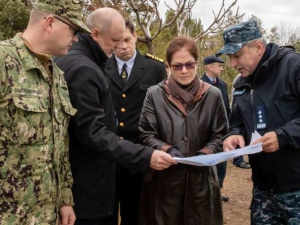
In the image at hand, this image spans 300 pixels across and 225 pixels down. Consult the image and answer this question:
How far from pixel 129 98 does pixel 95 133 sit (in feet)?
4.05

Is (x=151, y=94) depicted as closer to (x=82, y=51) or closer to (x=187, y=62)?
(x=187, y=62)

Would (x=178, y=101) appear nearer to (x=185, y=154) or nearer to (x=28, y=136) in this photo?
(x=185, y=154)

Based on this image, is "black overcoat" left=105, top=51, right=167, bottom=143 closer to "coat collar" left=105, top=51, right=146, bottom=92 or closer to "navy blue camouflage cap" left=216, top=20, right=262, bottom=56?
"coat collar" left=105, top=51, right=146, bottom=92

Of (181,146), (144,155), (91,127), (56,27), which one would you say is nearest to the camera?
(56,27)

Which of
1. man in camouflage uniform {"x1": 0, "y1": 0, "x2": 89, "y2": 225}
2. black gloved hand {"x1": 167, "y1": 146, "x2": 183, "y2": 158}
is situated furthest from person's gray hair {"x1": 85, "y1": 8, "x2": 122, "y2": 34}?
black gloved hand {"x1": 167, "y1": 146, "x2": 183, "y2": 158}

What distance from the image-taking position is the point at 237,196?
6668 millimetres

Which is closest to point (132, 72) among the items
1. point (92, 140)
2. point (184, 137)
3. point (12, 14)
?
point (184, 137)

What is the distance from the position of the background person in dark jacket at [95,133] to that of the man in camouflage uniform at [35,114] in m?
0.14

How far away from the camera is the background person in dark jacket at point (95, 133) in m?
2.38

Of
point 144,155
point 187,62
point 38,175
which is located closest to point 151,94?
point 187,62

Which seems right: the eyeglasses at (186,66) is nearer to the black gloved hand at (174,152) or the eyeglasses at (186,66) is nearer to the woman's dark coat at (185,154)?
the woman's dark coat at (185,154)

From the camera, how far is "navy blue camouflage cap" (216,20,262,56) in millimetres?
2627

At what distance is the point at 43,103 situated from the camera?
2035 millimetres

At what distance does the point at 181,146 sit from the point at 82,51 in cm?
97
